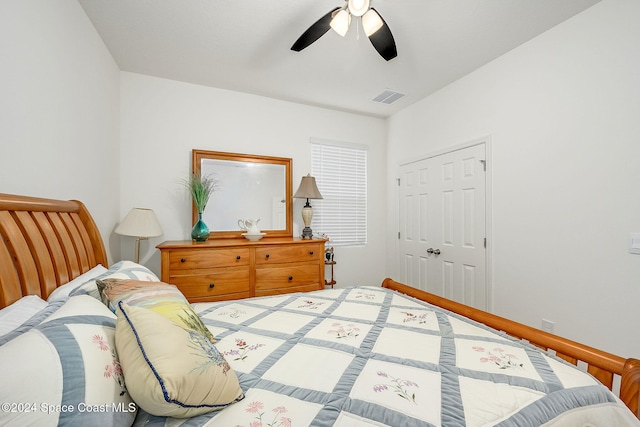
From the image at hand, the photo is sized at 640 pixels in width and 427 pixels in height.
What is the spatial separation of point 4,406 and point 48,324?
0.98ft

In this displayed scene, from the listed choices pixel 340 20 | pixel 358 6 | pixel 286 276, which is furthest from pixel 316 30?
pixel 286 276

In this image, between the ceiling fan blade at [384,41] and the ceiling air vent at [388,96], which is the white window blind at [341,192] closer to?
the ceiling air vent at [388,96]

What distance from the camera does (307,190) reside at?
3.18 m

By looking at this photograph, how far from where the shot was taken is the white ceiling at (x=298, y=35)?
6.08 feet

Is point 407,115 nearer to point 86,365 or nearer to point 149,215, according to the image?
point 149,215

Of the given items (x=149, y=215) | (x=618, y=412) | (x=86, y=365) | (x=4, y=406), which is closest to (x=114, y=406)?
(x=86, y=365)

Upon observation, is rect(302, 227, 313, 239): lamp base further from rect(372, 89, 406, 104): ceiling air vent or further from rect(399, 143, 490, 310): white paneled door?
rect(372, 89, 406, 104): ceiling air vent

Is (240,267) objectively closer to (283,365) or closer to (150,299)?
(150,299)

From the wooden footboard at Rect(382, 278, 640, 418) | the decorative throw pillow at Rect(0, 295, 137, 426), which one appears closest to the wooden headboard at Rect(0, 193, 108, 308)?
the decorative throw pillow at Rect(0, 295, 137, 426)

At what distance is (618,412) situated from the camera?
879 millimetres

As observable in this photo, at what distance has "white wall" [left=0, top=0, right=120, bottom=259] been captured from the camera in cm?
118

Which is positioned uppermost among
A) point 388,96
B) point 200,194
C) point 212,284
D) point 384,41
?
point 388,96

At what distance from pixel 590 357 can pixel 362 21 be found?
82.0 inches

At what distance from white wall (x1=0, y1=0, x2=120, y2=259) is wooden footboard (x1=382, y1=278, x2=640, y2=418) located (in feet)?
8.07
